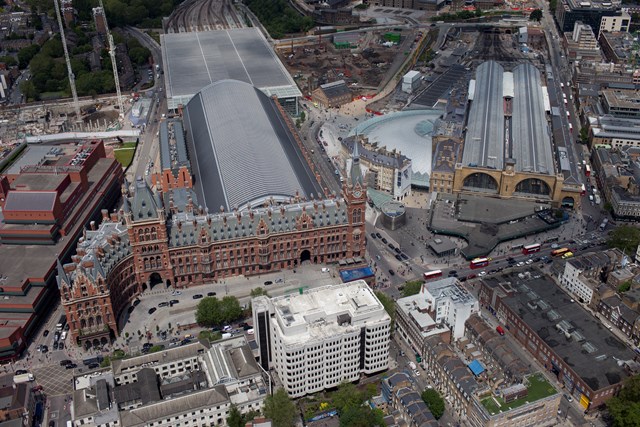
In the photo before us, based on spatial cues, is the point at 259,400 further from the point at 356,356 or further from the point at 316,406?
the point at 356,356

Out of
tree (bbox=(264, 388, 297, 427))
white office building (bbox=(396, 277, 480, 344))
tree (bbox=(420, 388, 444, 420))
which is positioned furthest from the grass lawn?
tree (bbox=(264, 388, 297, 427))

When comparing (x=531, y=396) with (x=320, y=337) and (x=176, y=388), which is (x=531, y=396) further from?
(x=176, y=388)

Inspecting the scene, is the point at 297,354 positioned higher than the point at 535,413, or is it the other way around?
the point at 297,354

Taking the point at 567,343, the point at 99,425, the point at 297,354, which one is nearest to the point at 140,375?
the point at 99,425

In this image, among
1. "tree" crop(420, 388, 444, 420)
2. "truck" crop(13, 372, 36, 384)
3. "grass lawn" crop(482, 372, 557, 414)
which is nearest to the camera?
"grass lawn" crop(482, 372, 557, 414)

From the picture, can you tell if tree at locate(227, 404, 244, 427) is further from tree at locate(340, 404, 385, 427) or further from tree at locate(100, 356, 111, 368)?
tree at locate(100, 356, 111, 368)

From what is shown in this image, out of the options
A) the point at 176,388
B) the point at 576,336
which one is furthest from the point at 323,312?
the point at 576,336
